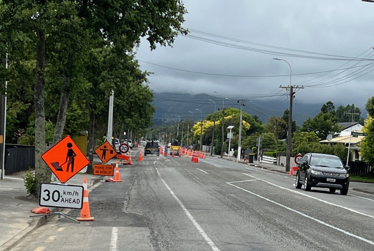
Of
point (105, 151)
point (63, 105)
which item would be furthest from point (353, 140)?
point (63, 105)

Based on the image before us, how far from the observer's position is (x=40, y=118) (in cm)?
1520

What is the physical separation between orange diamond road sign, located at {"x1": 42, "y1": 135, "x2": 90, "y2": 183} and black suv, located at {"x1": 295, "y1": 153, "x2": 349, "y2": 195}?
1276cm

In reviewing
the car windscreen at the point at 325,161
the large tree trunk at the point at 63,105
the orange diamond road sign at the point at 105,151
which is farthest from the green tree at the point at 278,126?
the large tree trunk at the point at 63,105

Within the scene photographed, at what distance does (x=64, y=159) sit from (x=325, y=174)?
13.3 meters

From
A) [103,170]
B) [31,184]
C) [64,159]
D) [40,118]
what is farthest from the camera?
[103,170]

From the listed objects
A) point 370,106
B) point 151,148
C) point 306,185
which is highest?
point 370,106

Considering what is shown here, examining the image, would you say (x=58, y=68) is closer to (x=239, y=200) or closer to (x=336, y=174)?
(x=239, y=200)

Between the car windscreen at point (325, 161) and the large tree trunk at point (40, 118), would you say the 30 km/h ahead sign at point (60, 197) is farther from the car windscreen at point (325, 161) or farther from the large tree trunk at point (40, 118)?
the car windscreen at point (325, 161)

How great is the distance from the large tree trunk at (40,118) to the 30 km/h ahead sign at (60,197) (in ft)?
9.87

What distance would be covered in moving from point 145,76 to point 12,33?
28.3 m

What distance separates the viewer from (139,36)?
52.6 feet

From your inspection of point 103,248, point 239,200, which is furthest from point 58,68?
point 103,248

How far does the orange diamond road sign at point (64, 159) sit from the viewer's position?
42.3ft

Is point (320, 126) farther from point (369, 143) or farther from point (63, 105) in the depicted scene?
point (63, 105)
